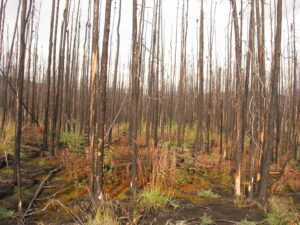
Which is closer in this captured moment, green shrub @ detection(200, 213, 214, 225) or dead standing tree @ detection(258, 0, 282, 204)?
green shrub @ detection(200, 213, 214, 225)

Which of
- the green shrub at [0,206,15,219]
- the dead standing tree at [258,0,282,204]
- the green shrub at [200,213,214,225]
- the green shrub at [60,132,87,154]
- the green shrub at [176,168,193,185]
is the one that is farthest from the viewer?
the green shrub at [60,132,87,154]

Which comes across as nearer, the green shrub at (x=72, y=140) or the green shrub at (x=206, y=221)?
the green shrub at (x=206, y=221)

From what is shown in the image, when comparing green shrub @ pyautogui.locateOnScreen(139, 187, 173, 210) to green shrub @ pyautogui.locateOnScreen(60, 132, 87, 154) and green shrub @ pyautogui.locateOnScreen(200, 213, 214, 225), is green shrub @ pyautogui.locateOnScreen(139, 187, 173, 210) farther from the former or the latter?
green shrub @ pyautogui.locateOnScreen(60, 132, 87, 154)

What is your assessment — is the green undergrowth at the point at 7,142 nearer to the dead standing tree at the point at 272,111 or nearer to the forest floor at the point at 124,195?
the forest floor at the point at 124,195

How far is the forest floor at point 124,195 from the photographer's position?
112 inches

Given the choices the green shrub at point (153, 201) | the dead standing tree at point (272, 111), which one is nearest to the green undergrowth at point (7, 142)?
the green shrub at point (153, 201)

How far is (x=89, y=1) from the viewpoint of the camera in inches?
274

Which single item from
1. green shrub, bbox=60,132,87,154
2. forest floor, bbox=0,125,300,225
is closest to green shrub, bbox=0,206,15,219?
forest floor, bbox=0,125,300,225

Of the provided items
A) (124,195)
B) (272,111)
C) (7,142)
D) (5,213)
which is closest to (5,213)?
(5,213)

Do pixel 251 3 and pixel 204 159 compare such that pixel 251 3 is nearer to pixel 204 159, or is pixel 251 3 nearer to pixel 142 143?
pixel 204 159

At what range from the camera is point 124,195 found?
3787mm

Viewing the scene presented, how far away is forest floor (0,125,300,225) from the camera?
112 inches

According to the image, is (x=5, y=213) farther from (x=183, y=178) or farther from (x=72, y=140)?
(x=72, y=140)

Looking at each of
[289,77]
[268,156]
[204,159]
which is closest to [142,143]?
[204,159]
